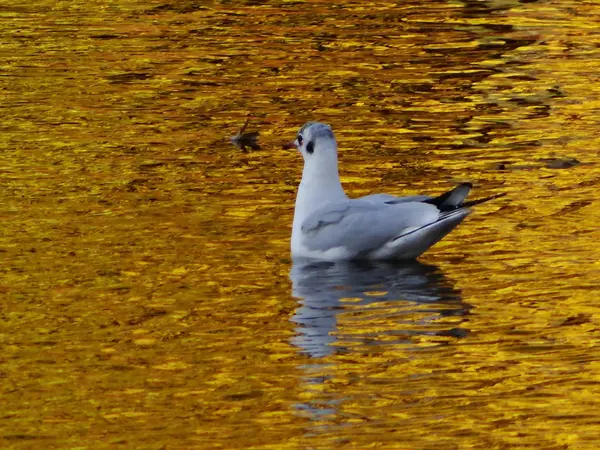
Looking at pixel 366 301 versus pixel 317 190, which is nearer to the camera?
pixel 366 301

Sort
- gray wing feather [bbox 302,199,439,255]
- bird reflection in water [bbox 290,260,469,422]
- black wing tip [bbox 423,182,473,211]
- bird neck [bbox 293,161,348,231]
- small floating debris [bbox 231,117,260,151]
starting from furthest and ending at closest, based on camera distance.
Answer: small floating debris [bbox 231,117,260,151], bird neck [bbox 293,161,348,231], gray wing feather [bbox 302,199,439,255], black wing tip [bbox 423,182,473,211], bird reflection in water [bbox 290,260,469,422]

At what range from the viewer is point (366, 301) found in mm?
11945

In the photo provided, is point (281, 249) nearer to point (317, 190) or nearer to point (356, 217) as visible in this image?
point (317, 190)

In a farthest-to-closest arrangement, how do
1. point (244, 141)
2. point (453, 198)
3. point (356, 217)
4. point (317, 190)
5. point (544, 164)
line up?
point (244, 141), point (544, 164), point (317, 190), point (356, 217), point (453, 198)

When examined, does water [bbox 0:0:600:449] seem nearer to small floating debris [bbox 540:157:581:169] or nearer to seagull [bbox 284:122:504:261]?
small floating debris [bbox 540:157:581:169]

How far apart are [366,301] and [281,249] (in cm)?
167

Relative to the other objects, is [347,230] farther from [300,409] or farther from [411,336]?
[300,409]

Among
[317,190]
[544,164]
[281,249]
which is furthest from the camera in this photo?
[544,164]

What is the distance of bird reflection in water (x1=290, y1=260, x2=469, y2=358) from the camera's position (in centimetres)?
1098

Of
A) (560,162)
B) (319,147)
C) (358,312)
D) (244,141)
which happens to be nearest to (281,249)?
(319,147)

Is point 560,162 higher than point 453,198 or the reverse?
the reverse

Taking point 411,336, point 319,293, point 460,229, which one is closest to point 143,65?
point 460,229

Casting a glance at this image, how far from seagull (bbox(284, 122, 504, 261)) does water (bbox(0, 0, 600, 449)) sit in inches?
6.5

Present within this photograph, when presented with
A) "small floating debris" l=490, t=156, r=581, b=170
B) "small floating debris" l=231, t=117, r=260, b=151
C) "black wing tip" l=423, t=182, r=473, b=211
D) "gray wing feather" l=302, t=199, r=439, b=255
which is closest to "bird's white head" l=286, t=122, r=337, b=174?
"gray wing feather" l=302, t=199, r=439, b=255
